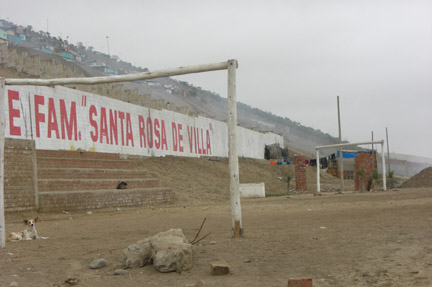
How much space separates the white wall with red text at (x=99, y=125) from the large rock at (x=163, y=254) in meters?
14.6

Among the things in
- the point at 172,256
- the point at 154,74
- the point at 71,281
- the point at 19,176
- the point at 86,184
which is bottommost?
the point at 71,281

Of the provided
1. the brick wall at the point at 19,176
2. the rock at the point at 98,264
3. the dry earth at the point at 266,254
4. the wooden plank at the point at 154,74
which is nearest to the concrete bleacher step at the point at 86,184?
the brick wall at the point at 19,176

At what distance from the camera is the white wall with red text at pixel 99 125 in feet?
66.3

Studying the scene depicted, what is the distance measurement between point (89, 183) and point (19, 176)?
13.2 feet

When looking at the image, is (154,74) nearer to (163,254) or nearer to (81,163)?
(163,254)

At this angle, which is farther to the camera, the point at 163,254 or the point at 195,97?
the point at 195,97

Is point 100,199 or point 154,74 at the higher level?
point 154,74

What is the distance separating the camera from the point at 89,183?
19266 mm

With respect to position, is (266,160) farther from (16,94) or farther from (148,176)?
(16,94)

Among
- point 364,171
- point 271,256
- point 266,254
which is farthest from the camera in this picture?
point 364,171

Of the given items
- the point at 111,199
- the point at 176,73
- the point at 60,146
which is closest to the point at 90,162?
the point at 60,146

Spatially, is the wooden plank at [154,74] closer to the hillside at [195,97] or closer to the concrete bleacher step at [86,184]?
the concrete bleacher step at [86,184]

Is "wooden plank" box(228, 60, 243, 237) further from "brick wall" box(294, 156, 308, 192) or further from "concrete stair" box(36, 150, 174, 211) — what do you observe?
"brick wall" box(294, 156, 308, 192)

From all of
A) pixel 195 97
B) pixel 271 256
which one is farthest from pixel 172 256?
pixel 195 97
